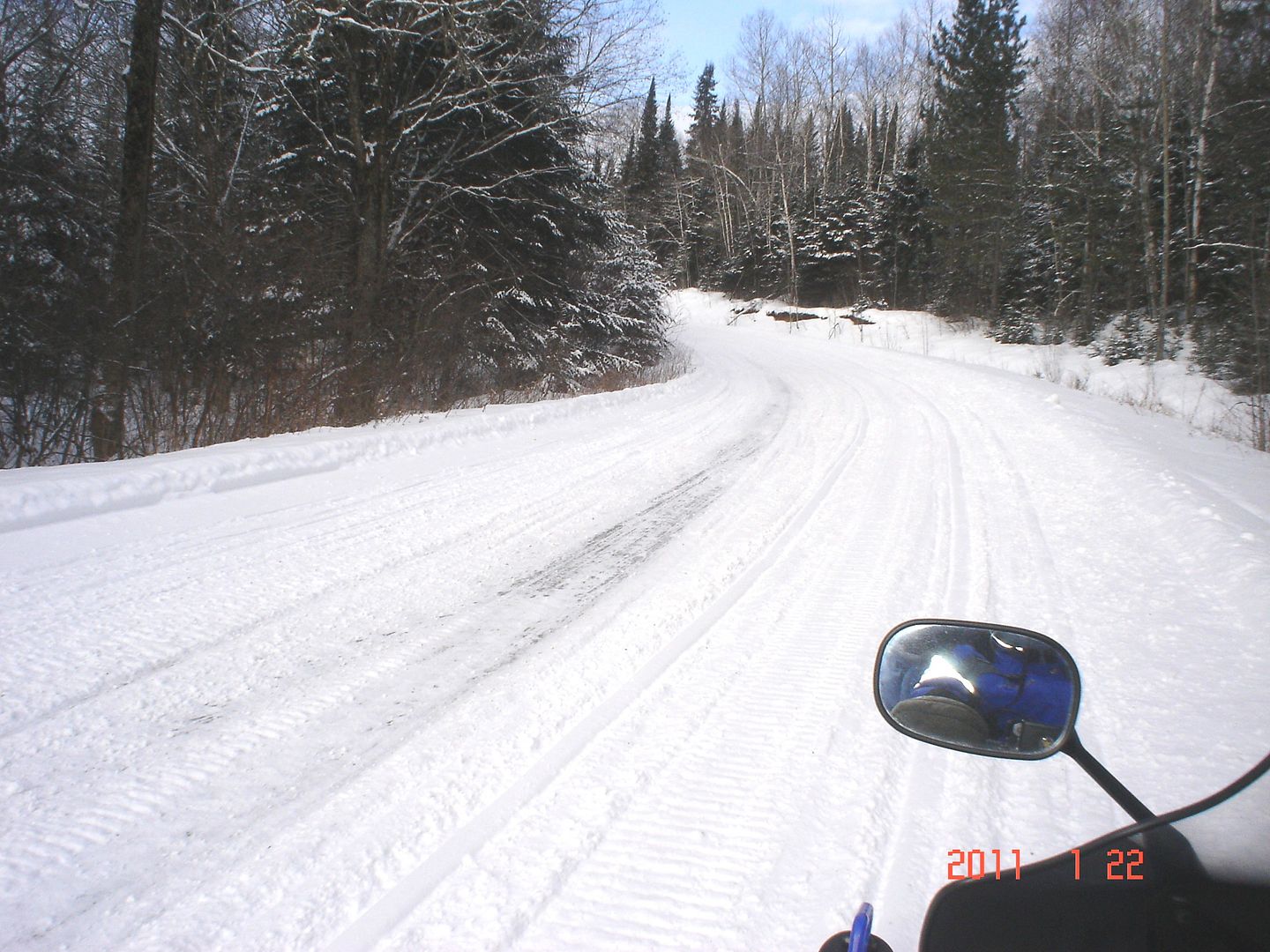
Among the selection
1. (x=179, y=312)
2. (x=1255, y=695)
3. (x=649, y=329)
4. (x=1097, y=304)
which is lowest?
(x=1255, y=695)

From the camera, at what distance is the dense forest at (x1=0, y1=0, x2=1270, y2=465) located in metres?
7.87

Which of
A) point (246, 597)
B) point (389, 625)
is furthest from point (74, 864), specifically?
point (246, 597)

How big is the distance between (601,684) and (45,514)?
4.32 metres

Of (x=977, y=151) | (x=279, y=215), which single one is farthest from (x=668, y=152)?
(x=279, y=215)

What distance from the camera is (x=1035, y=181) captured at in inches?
1217

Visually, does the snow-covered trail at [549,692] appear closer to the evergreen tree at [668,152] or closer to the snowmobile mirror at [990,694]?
the snowmobile mirror at [990,694]

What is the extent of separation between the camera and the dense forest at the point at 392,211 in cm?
787

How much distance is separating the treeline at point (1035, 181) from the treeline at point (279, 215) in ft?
24.6

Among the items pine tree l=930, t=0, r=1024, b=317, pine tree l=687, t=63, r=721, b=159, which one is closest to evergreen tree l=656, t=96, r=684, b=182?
pine tree l=687, t=63, r=721, b=159

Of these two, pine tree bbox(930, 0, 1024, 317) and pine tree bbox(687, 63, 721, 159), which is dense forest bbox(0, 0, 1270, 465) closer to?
pine tree bbox(930, 0, 1024, 317)

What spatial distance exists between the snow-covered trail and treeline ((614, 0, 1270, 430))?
7.14m

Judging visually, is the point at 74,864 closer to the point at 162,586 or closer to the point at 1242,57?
the point at 162,586

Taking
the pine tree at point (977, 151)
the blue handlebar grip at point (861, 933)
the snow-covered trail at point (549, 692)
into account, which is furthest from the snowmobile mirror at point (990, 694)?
the pine tree at point (977, 151)

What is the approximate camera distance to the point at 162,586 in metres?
3.92
